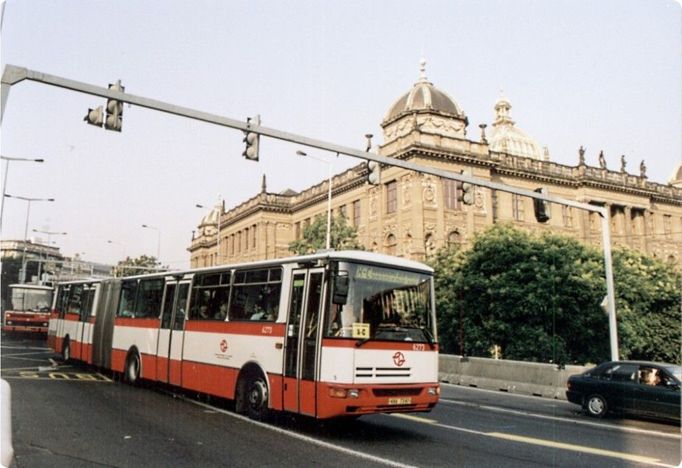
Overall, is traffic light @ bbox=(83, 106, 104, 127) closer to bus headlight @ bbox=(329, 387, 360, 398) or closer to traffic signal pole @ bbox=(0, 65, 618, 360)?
traffic signal pole @ bbox=(0, 65, 618, 360)

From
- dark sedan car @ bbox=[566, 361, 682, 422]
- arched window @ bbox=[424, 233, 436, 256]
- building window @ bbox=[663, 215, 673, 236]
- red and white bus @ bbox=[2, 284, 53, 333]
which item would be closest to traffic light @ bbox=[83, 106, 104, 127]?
dark sedan car @ bbox=[566, 361, 682, 422]

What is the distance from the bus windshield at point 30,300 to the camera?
3666cm

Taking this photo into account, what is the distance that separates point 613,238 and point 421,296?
1975 inches

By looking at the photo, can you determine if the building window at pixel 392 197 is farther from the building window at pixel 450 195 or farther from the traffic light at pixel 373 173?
the traffic light at pixel 373 173

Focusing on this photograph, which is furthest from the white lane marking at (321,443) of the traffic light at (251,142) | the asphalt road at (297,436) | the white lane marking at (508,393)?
the white lane marking at (508,393)

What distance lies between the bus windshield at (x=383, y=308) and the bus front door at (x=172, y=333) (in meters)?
5.86

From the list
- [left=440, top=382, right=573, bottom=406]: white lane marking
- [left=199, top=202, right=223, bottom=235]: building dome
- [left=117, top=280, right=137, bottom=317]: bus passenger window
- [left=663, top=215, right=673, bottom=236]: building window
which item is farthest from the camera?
[left=199, top=202, right=223, bottom=235]: building dome

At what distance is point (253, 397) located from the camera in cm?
1152

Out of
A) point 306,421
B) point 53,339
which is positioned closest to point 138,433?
point 306,421

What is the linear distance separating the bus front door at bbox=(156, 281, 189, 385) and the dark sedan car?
32.0 feet

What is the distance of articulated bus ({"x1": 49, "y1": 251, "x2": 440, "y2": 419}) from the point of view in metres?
9.72

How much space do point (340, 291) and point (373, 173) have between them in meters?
5.31

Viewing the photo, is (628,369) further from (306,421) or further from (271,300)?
(271,300)

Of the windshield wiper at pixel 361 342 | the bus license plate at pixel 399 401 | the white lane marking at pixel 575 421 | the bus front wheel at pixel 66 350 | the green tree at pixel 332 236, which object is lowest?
the white lane marking at pixel 575 421
